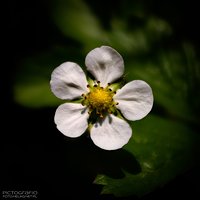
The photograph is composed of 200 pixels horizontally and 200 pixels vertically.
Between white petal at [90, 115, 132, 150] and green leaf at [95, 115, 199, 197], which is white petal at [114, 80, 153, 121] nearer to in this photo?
white petal at [90, 115, 132, 150]

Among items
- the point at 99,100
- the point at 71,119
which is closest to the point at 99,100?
the point at 99,100

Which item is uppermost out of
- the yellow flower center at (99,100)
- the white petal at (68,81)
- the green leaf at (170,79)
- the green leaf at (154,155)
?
the green leaf at (170,79)

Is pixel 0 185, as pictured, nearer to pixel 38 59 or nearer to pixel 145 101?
pixel 38 59

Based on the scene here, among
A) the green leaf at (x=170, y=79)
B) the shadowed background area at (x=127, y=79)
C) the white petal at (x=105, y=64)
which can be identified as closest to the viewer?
the white petal at (x=105, y=64)

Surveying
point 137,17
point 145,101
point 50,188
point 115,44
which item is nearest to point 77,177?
point 50,188

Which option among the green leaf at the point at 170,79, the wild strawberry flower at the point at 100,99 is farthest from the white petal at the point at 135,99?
the green leaf at the point at 170,79

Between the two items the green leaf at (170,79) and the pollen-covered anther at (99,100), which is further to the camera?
the green leaf at (170,79)

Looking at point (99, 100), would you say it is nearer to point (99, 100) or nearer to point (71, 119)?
point (99, 100)

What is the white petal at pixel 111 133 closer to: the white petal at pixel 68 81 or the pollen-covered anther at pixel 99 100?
the pollen-covered anther at pixel 99 100
